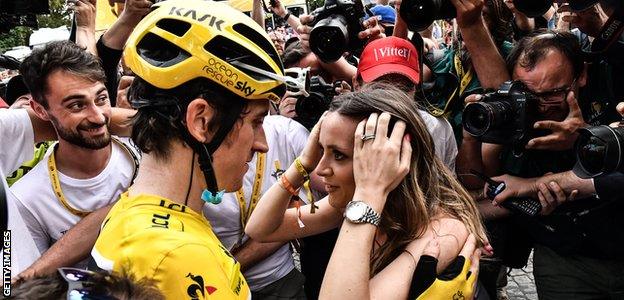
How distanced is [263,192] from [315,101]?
74 cm

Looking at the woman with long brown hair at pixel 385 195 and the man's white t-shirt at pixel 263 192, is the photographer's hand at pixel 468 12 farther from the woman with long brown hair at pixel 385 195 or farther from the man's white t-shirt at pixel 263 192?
the man's white t-shirt at pixel 263 192

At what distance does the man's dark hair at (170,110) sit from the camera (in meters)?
1.86

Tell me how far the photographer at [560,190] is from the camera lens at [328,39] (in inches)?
37.9

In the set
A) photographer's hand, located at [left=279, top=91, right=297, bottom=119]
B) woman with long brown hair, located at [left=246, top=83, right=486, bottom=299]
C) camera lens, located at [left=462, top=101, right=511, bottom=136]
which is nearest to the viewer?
woman with long brown hair, located at [left=246, top=83, right=486, bottom=299]

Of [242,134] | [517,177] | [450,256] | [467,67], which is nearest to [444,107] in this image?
[467,67]

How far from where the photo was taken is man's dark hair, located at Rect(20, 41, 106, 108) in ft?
9.68

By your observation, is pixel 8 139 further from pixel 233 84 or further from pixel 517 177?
pixel 517 177

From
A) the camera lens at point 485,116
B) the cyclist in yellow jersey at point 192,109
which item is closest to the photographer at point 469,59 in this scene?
the camera lens at point 485,116

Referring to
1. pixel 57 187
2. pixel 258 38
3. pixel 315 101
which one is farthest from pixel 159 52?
pixel 315 101

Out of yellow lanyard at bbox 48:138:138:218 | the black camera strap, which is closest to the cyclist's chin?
yellow lanyard at bbox 48:138:138:218

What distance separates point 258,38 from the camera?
6.59 ft

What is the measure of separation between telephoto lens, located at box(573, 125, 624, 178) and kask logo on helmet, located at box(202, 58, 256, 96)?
1.54 metres

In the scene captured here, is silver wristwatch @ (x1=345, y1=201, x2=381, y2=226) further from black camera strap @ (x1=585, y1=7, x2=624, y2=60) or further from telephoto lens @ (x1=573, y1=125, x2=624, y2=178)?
black camera strap @ (x1=585, y1=7, x2=624, y2=60)

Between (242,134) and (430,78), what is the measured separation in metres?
2.32
